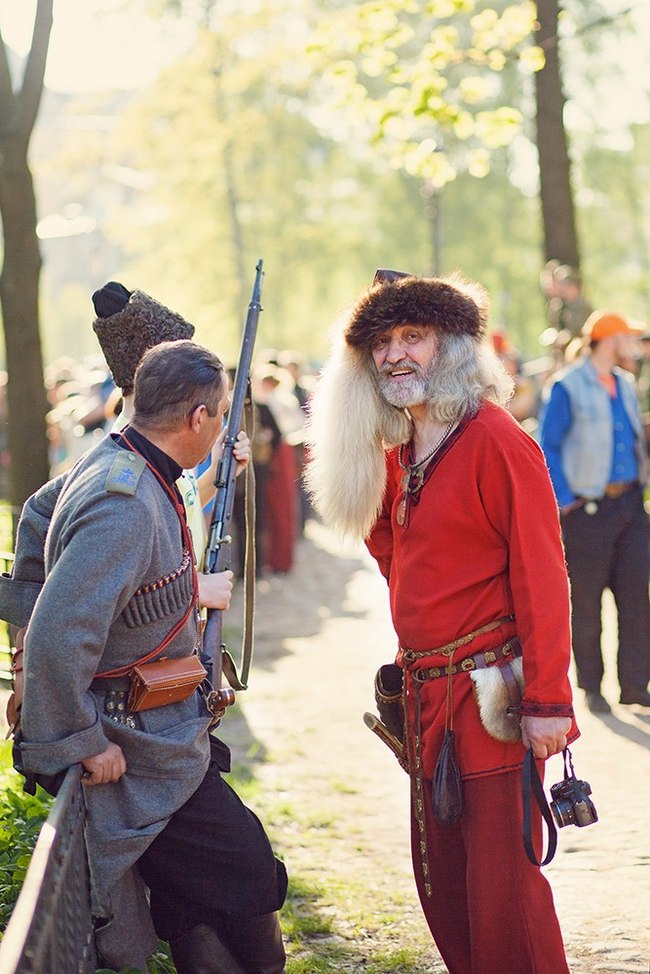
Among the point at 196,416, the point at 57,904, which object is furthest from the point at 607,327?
the point at 57,904

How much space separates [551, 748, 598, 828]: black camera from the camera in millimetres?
4074

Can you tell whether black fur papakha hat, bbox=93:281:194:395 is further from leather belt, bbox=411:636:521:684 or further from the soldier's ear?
leather belt, bbox=411:636:521:684

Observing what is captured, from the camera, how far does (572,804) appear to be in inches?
161

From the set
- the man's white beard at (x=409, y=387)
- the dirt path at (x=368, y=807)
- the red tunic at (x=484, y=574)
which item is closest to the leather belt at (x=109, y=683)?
the red tunic at (x=484, y=574)

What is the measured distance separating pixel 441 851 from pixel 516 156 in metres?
38.0

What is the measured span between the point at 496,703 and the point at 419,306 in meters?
1.10

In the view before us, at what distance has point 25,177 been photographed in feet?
26.8

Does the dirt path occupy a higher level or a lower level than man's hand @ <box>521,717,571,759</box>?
lower

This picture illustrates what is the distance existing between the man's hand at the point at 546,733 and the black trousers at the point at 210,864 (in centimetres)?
74

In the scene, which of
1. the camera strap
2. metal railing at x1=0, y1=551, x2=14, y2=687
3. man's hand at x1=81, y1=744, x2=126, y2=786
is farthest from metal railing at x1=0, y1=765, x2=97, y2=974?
metal railing at x1=0, y1=551, x2=14, y2=687

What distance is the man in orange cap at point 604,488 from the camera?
8.21 meters

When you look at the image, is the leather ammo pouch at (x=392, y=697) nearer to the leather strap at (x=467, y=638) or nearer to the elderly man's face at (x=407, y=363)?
the leather strap at (x=467, y=638)

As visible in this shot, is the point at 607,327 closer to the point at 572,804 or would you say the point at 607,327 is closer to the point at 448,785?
the point at 572,804

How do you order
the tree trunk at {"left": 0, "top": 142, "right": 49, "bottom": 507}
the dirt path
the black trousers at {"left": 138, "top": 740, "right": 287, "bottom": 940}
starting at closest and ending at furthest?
1. the black trousers at {"left": 138, "top": 740, "right": 287, "bottom": 940}
2. the dirt path
3. the tree trunk at {"left": 0, "top": 142, "right": 49, "bottom": 507}
